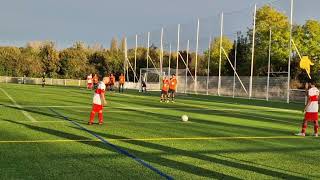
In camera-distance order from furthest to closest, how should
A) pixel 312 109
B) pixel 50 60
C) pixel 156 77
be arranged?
pixel 50 60 → pixel 156 77 → pixel 312 109

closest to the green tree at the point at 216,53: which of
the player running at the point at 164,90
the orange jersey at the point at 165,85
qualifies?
the player running at the point at 164,90

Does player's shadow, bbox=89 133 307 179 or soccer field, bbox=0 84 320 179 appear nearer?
soccer field, bbox=0 84 320 179

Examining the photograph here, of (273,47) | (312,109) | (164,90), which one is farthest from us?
(273,47)

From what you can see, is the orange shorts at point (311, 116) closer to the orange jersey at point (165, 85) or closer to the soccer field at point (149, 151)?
the soccer field at point (149, 151)

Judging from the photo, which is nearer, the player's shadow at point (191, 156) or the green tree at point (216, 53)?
the player's shadow at point (191, 156)

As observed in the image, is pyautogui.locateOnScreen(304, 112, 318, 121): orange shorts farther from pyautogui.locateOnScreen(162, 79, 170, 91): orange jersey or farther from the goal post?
the goal post

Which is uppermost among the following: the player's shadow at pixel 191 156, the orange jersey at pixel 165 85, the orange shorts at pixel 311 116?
the orange jersey at pixel 165 85

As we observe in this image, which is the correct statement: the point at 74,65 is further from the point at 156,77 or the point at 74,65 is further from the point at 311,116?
the point at 311,116

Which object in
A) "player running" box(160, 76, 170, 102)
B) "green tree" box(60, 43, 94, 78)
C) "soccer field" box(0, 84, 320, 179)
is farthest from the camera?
"green tree" box(60, 43, 94, 78)

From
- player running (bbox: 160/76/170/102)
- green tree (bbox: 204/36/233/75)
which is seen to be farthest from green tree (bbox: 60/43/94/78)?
player running (bbox: 160/76/170/102)

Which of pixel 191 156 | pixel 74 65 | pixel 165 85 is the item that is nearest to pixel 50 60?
pixel 74 65

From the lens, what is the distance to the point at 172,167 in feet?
30.2

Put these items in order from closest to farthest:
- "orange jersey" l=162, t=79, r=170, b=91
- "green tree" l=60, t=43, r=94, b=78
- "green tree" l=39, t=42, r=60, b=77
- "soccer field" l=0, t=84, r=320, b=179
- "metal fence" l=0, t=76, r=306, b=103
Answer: "soccer field" l=0, t=84, r=320, b=179 → "orange jersey" l=162, t=79, r=170, b=91 → "metal fence" l=0, t=76, r=306, b=103 → "green tree" l=60, t=43, r=94, b=78 → "green tree" l=39, t=42, r=60, b=77

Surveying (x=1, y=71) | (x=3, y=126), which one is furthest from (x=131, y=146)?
(x=1, y=71)
